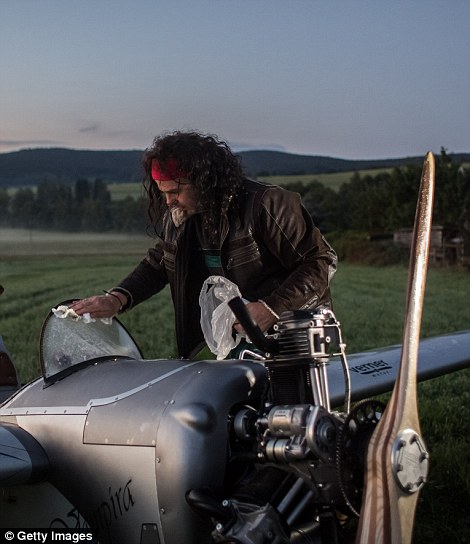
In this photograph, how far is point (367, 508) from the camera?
3.33 meters

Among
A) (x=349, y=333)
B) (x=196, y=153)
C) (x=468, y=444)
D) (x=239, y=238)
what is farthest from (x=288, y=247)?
(x=349, y=333)

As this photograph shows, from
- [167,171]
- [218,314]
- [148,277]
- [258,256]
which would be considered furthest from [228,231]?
[148,277]

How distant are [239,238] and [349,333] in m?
12.6

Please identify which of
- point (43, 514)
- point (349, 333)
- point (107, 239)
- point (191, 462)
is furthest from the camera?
point (107, 239)

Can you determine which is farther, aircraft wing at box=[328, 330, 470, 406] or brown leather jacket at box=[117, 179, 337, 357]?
aircraft wing at box=[328, 330, 470, 406]

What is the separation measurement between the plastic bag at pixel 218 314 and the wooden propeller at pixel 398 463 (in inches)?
38.9

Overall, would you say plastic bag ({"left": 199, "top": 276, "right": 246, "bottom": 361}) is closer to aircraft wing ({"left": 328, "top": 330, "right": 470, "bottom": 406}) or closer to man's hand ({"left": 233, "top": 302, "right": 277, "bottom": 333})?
man's hand ({"left": 233, "top": 302, "right": 277, "bottom": 333})

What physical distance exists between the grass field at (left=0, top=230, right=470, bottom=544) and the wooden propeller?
72.5 inches

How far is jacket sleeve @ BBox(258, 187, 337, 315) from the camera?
4586 mm

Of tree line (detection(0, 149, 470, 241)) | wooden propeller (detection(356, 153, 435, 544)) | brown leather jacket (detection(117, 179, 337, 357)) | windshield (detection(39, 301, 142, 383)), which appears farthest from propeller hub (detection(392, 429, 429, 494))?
tree line (detection(0, 149, 470, 241))

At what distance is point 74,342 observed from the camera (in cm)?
441

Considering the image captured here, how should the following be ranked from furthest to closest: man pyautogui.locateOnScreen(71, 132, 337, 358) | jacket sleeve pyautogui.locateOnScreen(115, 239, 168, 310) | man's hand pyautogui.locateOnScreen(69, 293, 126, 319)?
jacket sleeve pyautogui.locateOnScreen(115, 239, 168, 310), man pyautogui.locateOnScreen(71, 132, 337, 358), man's hand pyautogui.locateOnScreen(69, 293, 126, 319)

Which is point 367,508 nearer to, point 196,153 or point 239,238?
point 239,238

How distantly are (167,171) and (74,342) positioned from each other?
994mm
